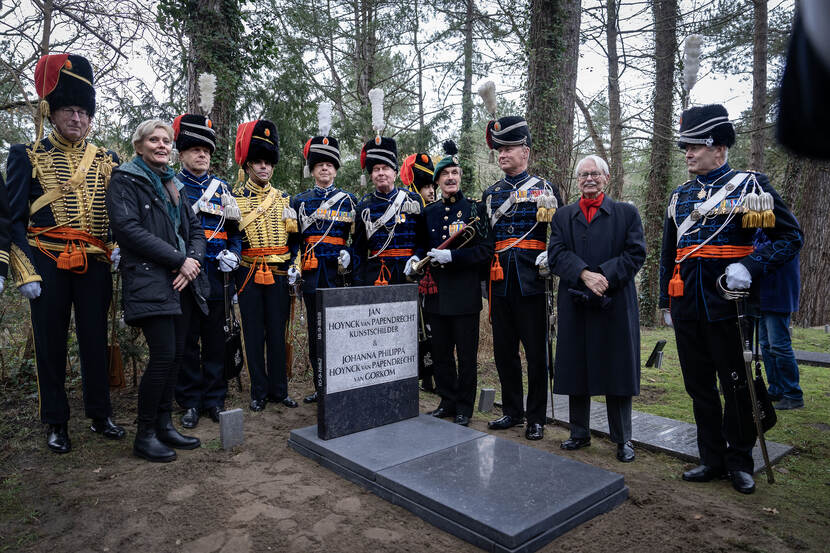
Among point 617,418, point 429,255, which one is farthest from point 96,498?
point 617,418

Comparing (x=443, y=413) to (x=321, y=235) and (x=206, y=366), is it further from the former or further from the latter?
(x=206, y=366)

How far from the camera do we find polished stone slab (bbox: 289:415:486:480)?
11.3 feet

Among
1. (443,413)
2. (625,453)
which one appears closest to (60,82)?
(443,413)

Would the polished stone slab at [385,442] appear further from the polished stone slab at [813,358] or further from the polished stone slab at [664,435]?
the polished stone slab at [813,358]

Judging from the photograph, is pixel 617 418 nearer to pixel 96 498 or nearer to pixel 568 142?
pixel 96 498

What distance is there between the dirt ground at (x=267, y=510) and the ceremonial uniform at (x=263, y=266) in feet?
3.65

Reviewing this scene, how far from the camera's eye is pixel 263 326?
489cm

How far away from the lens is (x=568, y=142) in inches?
295

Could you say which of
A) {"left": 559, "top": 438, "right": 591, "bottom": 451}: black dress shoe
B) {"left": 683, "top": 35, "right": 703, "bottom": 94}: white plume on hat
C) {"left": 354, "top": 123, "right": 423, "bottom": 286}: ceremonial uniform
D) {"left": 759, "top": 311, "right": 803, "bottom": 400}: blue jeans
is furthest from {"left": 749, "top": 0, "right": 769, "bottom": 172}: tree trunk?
{"left": 559, "top": 438, "right": 591, "bottom": 451}: black dress shoe

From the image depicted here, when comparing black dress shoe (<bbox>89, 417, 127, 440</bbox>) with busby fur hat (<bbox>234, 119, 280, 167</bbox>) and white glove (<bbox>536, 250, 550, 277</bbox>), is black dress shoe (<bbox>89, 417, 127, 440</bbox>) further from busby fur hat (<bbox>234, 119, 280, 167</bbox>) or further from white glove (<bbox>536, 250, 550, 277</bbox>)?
white glove (<bbox>536, 250, 550, 277</bbox>)

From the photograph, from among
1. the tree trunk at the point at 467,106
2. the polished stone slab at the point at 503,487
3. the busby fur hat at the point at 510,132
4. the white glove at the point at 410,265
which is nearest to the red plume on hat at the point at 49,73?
the white glove at the point at 410,265

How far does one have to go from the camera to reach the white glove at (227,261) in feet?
14.7

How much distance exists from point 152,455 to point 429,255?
247 cm

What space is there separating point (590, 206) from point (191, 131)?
337 centimetres
